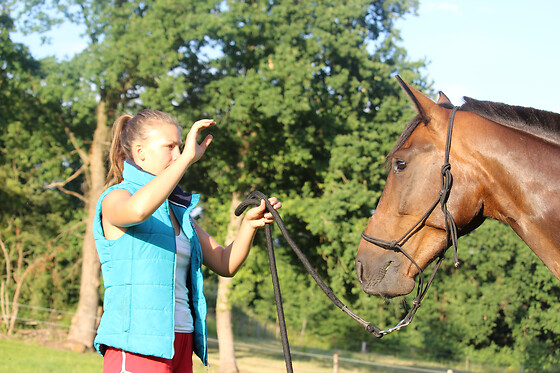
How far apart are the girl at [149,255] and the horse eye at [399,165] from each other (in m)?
1.05

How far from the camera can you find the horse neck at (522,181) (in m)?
2.56

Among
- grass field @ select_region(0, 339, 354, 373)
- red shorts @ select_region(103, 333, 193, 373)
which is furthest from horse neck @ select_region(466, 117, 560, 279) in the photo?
grass field @ select_region(0, 339, 354, 373)

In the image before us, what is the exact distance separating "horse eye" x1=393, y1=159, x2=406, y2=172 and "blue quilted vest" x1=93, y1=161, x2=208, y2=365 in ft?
3.99

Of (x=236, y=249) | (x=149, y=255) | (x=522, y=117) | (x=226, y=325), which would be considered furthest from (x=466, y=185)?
(x=226, y=325)

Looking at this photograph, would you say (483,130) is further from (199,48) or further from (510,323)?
(510,323)

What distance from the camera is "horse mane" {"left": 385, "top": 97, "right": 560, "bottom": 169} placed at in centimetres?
266

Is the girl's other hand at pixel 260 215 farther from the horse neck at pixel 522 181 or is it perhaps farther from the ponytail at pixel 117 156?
the horse neck at pixel 522 181

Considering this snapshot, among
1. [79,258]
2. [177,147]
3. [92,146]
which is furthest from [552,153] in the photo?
[79,258]

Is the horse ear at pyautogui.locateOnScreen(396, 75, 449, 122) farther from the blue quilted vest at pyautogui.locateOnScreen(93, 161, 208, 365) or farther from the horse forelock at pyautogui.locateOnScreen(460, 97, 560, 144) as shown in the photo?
the blue quilted vest at pyautogui.locateOnScreen(93, 161, 208, 365)

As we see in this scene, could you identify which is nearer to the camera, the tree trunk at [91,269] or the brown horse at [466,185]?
the brown horse at [466,185]

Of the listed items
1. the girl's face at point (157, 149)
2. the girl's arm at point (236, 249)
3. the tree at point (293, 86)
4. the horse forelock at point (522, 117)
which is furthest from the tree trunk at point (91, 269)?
the horse forelock at point (522, 117)

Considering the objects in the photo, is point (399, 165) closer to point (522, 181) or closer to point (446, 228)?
point (446, 228)

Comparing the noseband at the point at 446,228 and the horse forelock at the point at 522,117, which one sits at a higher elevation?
the horse forelock at the point at 522,117

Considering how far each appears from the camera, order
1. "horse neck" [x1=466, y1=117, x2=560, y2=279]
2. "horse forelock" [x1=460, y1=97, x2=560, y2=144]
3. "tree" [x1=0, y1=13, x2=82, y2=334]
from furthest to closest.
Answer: "tree" [x1=0, y1=13, x2=82, y2=334] < "horse forelock" [x1=460, y1=97, x2=560, y2=144] < "horse neck" [x1=466, y1=117, x2=560, y2=279]
